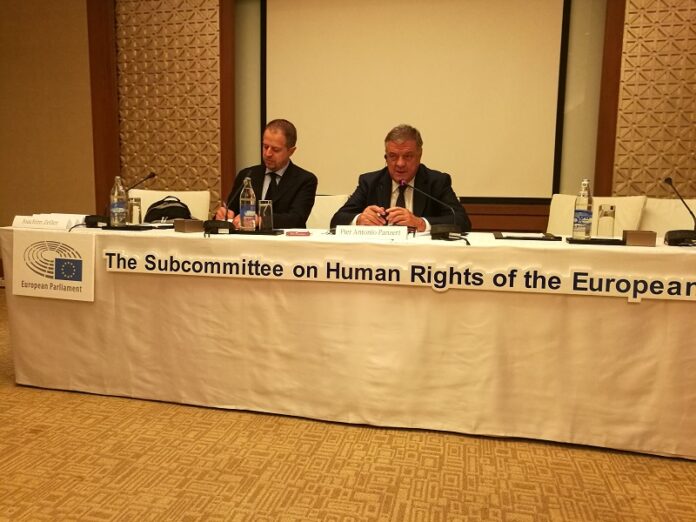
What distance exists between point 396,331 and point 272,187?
1.40m

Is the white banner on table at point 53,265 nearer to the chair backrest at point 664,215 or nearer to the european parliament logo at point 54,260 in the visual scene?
the european parliament logo at point 54,260

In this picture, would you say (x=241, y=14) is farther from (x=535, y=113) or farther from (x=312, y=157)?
(x=535, y=113)

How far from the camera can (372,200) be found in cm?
298

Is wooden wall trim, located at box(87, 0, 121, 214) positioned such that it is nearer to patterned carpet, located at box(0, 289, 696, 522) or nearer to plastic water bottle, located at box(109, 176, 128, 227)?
plastic water bottle, located at box(109, 176, 128, 227)

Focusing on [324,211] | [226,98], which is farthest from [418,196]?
[226,98]

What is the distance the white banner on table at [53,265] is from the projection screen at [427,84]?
2461 millimetres

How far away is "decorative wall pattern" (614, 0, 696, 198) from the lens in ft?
12.1

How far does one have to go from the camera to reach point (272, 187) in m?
3.17

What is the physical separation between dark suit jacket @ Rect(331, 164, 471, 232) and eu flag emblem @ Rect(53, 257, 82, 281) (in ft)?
3.99

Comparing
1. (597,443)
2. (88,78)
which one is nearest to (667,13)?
(597,443)

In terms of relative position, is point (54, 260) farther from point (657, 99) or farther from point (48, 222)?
point (657, 99)

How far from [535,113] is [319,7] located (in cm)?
184

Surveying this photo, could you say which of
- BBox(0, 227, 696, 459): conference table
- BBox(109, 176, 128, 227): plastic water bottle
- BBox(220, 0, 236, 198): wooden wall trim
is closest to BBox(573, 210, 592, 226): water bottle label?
BBox(0, 227, 696, 459): conference table

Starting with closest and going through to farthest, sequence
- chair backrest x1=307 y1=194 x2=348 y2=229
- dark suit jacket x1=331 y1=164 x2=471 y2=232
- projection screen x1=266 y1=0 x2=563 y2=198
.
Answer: dark suit jacket x1=331 y1=164 x2=471 y2=232 < chair backrest x1=307 y1=194 x2=348 y2=229 < projection screen x1=266 y1=0 x2=563 y2=198
